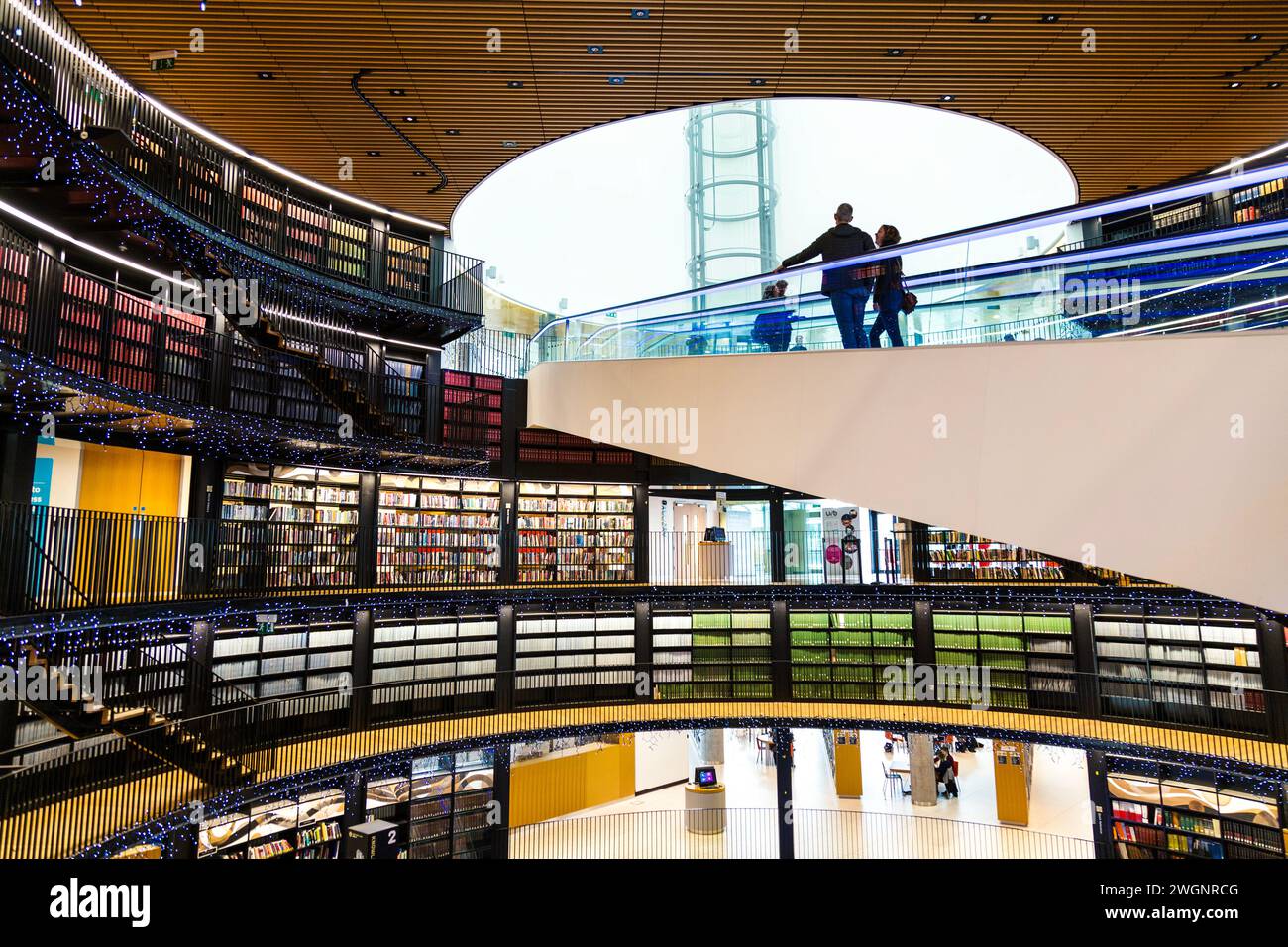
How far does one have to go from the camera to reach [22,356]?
5.02m

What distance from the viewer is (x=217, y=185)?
343 inches

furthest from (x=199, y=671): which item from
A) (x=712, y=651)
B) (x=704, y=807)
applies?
(x=704, y=807)

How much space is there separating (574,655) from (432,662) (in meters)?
2.22

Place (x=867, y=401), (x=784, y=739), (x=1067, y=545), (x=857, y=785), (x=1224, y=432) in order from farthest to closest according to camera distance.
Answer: (x=857, y=785) → (x=784, y=739) → (x=867, y=401) → (x=1067, y=545) → (x=1224, y=432)

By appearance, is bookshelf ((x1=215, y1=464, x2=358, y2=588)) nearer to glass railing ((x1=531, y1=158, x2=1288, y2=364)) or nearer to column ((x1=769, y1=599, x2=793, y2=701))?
glass railing ((x1=531, y1=158, x2=1288, y2=364))

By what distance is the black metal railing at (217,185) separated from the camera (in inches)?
238

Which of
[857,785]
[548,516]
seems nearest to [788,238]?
[548,516]

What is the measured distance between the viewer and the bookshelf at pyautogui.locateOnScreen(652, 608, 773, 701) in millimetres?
11719

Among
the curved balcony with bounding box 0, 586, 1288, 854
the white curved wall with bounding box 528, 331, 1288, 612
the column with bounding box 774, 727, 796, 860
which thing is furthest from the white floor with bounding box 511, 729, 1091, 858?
the white curved wall with bounding box 528, 331, 1288, 612

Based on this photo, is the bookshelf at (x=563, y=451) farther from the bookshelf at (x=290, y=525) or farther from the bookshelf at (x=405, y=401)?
the bookshelf at (x=290, y=525)

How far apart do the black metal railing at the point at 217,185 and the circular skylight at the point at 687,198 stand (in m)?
1.26

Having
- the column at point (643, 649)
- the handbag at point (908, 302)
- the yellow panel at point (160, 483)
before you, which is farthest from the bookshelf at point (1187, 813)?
the yellow panel at point (160, 483)
